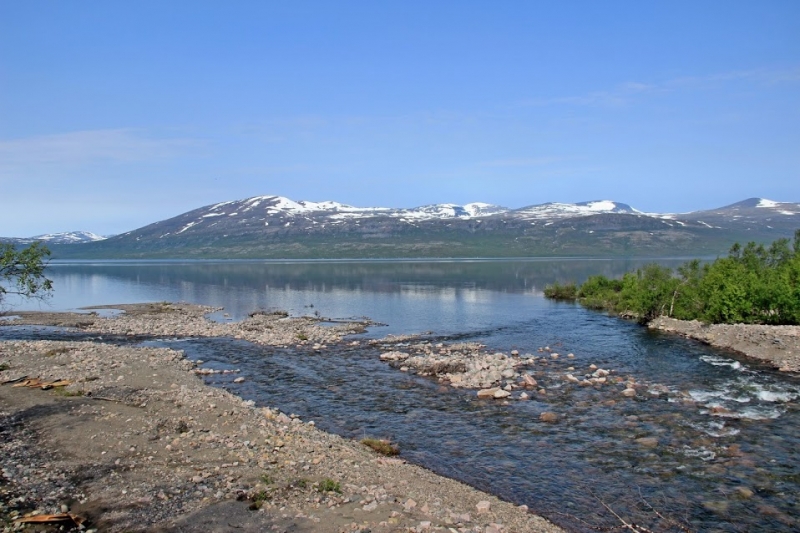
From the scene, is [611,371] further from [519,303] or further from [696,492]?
[519,303]

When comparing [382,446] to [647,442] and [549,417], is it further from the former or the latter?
[647,442]

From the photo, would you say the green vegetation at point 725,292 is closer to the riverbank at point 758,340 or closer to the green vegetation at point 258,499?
the riverbank at point 758,340

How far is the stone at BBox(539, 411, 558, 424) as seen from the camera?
26.6 metres

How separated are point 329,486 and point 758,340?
38.9m

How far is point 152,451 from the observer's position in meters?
20.3

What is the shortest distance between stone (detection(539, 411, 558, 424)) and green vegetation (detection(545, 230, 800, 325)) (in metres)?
31.9

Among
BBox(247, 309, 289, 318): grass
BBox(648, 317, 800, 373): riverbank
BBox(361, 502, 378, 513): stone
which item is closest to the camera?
BBox(361, 502, 378, 513): stone

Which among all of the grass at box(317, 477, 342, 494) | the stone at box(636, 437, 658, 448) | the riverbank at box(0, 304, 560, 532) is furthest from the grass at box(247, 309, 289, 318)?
the grass at box(317, 477, 342, 494)

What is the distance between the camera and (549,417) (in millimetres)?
27047

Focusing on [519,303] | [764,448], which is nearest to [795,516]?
[764,448]

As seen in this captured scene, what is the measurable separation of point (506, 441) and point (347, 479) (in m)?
8.49

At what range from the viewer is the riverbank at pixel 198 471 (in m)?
15.2

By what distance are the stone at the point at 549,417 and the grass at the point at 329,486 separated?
1270 cm

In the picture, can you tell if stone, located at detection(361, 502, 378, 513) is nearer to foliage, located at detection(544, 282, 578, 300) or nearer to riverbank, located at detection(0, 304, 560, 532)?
riverbank, located at detection(0, 304, 560, 532)
